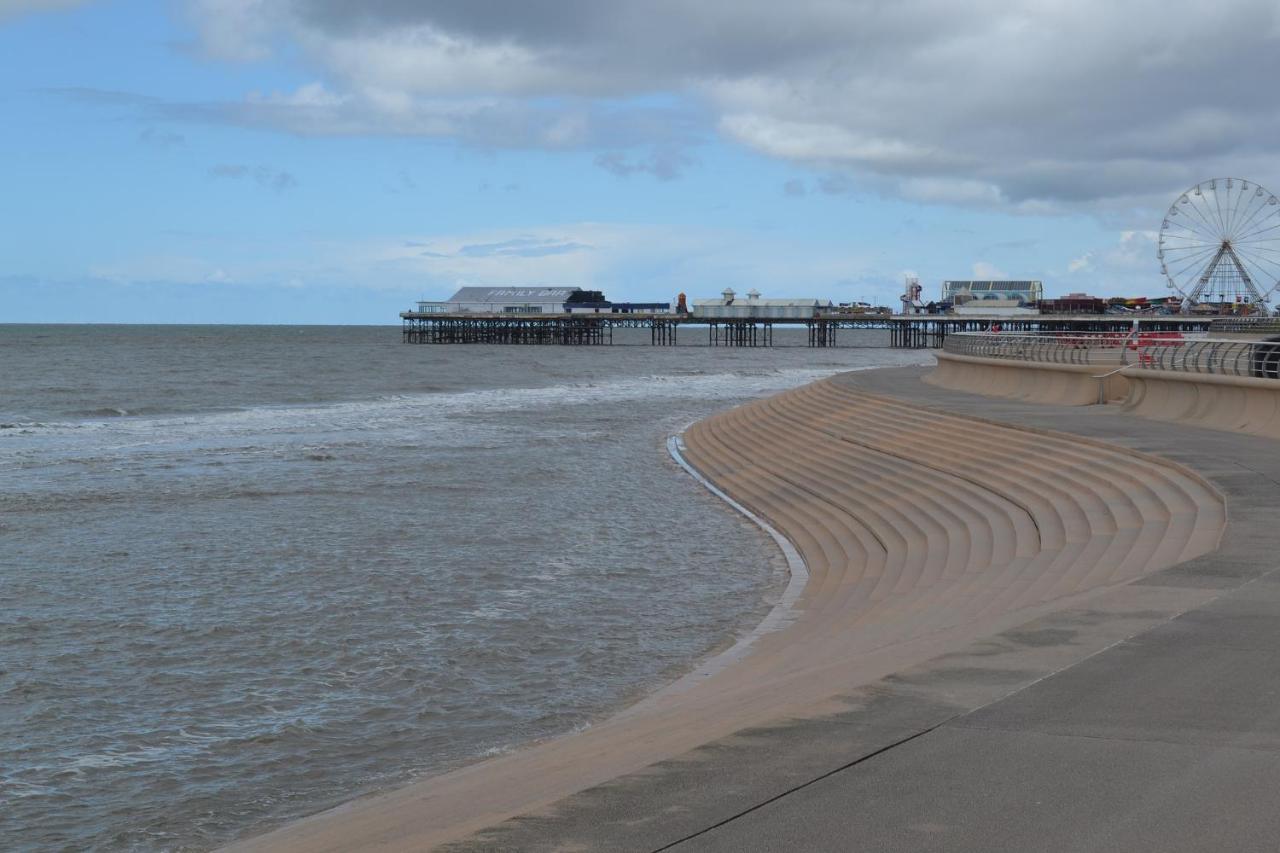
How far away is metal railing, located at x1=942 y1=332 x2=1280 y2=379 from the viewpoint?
70.3 feet

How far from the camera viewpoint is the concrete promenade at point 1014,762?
491 cm

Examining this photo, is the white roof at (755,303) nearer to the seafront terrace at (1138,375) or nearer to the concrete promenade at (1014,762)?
the seafront terrace at (1138,375)

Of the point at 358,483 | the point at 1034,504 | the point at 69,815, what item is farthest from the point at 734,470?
the point at 69,815

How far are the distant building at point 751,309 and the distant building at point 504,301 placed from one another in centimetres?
1896

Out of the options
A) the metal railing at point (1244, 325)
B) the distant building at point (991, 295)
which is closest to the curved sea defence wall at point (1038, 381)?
the metal railing at point (1244, 325)

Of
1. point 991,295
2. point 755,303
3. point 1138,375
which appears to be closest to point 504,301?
point 755,303

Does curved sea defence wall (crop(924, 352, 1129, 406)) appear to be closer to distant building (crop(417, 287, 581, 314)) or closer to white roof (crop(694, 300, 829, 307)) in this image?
white roof (crop(694, 300, 829, 307))

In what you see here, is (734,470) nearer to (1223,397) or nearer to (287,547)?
(1223,397)

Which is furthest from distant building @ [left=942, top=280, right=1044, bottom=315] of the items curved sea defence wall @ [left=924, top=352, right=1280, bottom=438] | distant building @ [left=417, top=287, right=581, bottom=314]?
curved sea defence wall @ [left=924, top=352, right=1280, bottom=438]

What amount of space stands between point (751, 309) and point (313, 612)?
13718cm

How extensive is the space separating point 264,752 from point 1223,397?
17610mm

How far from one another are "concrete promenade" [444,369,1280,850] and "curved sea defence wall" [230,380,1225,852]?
1.26 feet

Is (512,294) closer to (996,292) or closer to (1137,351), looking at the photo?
(996,292)

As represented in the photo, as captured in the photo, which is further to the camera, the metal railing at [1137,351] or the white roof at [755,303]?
the white roof at [755,303]
